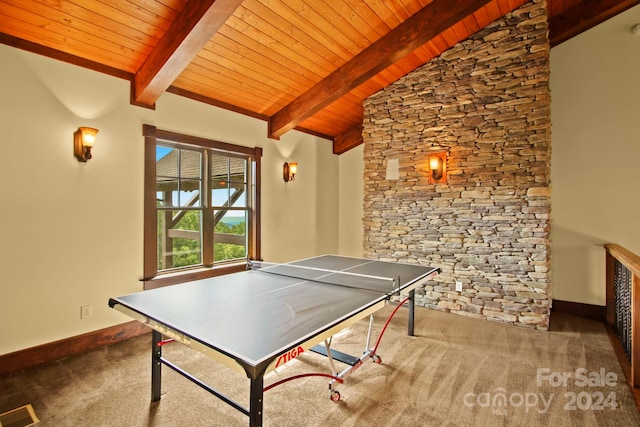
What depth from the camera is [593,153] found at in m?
4.06

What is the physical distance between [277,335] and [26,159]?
270cm

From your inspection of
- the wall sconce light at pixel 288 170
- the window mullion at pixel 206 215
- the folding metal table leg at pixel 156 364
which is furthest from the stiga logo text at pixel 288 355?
the wall sconce light at pixel 288 170

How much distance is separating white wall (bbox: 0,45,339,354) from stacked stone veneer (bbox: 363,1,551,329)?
2842mm

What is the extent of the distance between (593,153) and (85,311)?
5848mm

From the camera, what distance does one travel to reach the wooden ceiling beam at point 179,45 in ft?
8.14

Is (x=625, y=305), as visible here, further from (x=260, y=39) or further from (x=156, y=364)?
(x=260, y=39)

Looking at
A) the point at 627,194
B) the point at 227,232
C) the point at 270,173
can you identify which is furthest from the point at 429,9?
the point at 227,232

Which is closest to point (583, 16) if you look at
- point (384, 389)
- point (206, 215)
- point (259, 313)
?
point (384, 389)

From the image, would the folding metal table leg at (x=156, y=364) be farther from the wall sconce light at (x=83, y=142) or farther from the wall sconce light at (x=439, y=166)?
the wall sconce light at (x=439, y=166)

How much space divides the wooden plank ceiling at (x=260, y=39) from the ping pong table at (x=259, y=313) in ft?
6.65

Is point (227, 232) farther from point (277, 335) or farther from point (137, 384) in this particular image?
point (277, 335)

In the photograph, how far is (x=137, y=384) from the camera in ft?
8.27

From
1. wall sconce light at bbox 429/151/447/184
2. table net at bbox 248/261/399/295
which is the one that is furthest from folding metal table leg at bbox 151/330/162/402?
wall sconce light at bbox 429/151/447/184

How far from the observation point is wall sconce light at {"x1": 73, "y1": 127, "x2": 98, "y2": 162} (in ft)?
9.57
